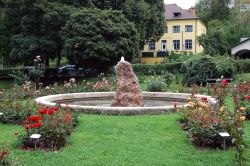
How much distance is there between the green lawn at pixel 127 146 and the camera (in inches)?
299

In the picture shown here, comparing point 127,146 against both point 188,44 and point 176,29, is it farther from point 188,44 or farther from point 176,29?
point 188,44

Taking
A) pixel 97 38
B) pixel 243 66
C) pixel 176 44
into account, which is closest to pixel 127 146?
pixel 97 38

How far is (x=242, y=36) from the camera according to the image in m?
52.5

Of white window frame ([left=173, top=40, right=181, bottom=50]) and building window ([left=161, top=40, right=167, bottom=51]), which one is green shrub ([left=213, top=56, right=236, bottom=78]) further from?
building window ([left=161, top=40, right=167, bottom=51])

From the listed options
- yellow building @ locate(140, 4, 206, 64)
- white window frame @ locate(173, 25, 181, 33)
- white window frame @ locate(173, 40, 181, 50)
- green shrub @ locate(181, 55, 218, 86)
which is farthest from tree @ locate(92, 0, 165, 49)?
white window frame @ locate(173, 40, 181, 50)

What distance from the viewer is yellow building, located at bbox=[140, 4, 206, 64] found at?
6109cm

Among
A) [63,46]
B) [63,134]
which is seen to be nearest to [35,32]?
[63,46]

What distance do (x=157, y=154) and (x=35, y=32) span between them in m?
23.6

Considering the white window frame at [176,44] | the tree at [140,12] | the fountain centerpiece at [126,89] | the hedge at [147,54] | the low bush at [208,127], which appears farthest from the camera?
the white window frame at [176,44]

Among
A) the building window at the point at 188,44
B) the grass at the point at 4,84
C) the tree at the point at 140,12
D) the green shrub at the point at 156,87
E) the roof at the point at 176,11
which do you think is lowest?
the grass at the point at 4,84

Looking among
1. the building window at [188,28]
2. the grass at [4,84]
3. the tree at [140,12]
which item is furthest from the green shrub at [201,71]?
the building window at [188,28]

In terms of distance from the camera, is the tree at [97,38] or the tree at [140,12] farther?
the tree at [140,12]

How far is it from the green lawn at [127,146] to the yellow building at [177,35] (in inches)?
1943

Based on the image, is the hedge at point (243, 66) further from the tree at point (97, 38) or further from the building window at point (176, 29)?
the building window at point (176, 29)
